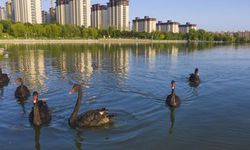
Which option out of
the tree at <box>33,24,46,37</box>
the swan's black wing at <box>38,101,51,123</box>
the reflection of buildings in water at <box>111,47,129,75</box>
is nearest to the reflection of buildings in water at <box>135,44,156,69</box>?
the reflection of buildings in water at <box>111,47,129,75</box>

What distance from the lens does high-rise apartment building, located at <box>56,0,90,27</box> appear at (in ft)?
581

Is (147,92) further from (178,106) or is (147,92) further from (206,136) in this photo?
(206,136)

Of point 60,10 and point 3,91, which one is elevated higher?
point 60,10

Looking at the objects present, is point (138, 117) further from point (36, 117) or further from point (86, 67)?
point (86, 67)

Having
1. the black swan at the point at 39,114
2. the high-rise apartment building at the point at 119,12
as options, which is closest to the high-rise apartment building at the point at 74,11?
the high-rise apartment building at the point at 119,12

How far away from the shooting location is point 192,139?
9930mm

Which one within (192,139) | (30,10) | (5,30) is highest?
(30,10)

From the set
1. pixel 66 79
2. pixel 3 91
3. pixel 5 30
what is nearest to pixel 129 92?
pixel 66 79

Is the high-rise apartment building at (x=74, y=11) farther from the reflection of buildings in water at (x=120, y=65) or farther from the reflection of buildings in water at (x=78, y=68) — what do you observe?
the reflection of buildings in water at (x=78, y=68)

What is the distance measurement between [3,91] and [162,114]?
1014 centimetres

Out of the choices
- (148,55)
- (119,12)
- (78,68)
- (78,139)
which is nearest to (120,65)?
(78,68)

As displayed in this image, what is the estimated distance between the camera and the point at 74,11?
178375 mm

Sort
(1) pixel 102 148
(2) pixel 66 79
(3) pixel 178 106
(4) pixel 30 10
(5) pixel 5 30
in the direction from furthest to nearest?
(4) pixel 30 10 < (5) pixel 5 30 < (2) pixel 66 79 < (3) pixel 178 106 < (1) pixel 102 148

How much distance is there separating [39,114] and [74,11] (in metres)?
175
